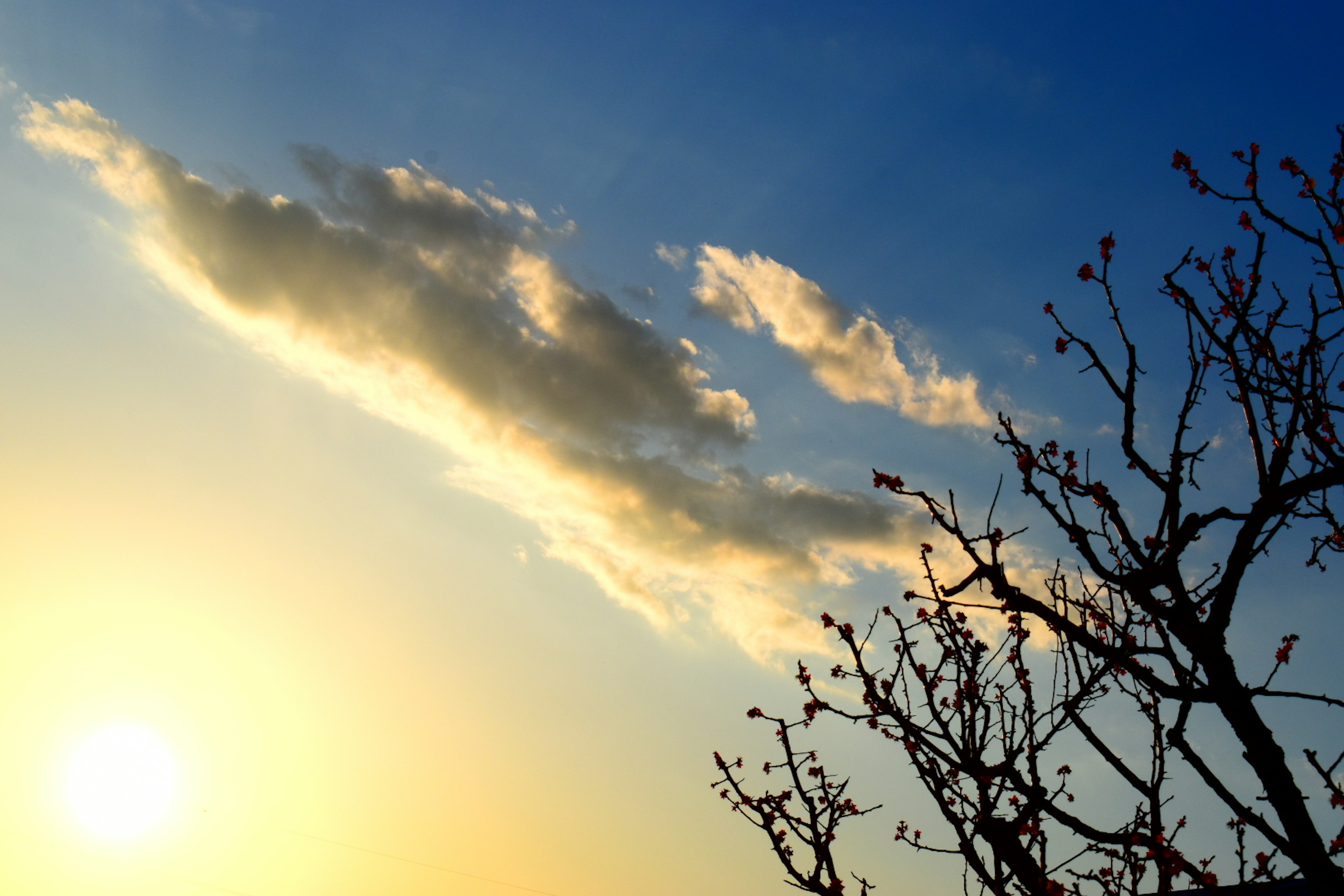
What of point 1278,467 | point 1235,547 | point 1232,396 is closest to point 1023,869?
point 1235,547

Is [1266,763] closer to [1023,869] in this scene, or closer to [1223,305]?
[1023,869]

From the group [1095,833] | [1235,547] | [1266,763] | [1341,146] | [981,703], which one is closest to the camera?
[1266,763]

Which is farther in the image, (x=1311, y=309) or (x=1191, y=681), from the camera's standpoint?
(x=1311, y=309)

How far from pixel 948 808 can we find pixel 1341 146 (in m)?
5.66

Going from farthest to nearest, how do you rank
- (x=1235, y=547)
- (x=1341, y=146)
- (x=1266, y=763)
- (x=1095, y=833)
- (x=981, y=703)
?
1. (x=981, y=703)
2. (x=1341, y=146)
3. (x=1095, y=833)
4. (x=1235, y=547)
5. (x=1266, y=763)

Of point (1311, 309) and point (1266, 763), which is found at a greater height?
point (1311, 309)

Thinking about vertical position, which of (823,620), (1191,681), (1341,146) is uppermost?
(1341,146)

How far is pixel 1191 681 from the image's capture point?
4449mm

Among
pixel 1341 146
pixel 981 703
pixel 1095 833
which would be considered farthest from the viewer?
pixel 981 703

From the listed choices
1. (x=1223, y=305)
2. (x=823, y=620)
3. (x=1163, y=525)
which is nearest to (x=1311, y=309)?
(x=1223, y=305)

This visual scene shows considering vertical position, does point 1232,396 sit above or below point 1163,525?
above

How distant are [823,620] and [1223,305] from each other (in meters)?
3.96

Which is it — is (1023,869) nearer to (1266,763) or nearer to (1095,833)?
(1095,833)

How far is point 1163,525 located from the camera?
4.91m
